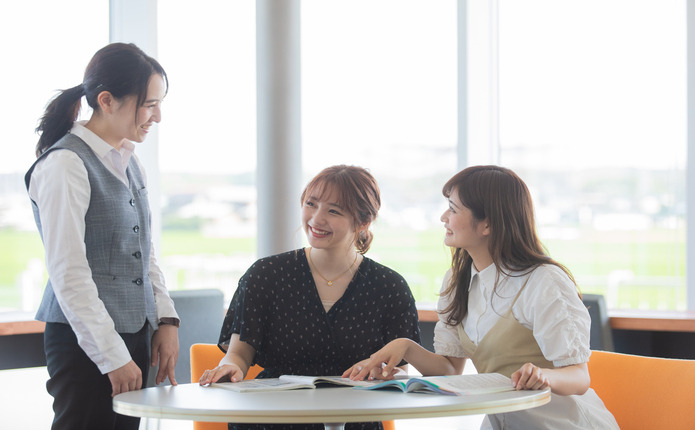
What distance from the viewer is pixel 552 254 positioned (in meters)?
4.09

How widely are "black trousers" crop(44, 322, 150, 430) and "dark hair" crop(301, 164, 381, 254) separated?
30.4 inches

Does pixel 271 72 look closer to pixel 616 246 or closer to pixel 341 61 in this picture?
pixel 341 61

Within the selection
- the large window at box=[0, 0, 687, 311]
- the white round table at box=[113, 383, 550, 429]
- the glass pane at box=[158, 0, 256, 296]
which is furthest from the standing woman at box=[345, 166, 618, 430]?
the glass pane at box=[158, 0, 256, 296]

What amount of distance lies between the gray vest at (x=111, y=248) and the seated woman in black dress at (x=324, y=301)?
323 mm

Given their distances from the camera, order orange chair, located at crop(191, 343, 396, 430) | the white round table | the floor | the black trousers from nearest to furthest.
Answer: the white round table < the black trousers < orange chair, located at crop(191, 343, 396, 430) < the floor

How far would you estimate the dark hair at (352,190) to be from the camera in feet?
7.08

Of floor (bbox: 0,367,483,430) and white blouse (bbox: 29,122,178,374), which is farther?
floor (bbox: 0,367,483,430)

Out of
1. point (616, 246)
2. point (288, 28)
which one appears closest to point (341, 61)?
point (288, 28)

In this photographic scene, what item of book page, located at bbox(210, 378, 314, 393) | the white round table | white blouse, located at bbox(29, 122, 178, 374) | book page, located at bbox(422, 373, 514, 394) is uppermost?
white blouse, located at bbox(29, 122, 178, 374)

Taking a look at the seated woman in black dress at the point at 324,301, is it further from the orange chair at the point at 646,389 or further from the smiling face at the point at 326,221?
the orange chair at the point at 646,389

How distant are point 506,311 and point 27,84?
274 cm

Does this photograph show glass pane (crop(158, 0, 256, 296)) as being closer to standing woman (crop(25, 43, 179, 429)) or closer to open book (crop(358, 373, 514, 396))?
standing woman (crop(25, 43, 179, 429))

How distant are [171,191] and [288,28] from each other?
52.2 inches

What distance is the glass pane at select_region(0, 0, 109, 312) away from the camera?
3.57 metres
